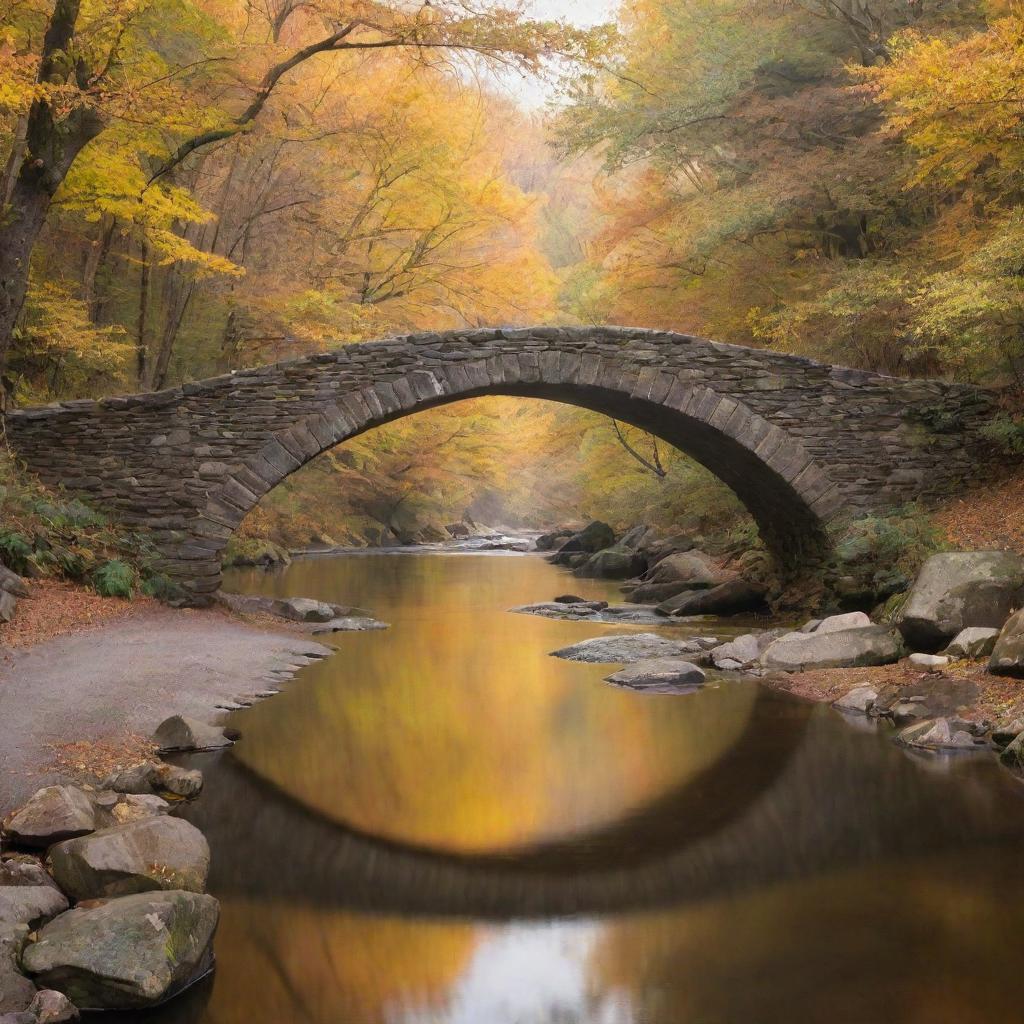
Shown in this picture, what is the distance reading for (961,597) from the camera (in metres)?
7.36

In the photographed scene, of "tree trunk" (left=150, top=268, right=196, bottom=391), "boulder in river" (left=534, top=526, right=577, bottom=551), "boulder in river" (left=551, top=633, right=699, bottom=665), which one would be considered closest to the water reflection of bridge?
"boulder in river" (left=551, top=633, right=699, bottom=665)

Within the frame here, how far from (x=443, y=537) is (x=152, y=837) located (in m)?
27.6

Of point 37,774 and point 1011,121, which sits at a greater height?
point 1011,121

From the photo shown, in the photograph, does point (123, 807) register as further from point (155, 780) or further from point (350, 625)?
point (350, 625)

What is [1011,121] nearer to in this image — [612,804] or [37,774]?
[612,804]

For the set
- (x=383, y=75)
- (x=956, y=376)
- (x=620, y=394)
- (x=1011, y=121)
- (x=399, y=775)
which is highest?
(x=383, y=75)

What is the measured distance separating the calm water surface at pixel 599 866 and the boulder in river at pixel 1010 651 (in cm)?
91

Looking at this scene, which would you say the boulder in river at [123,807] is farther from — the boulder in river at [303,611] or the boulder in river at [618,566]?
the boulder in river at [618,566]

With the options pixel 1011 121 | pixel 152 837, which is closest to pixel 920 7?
pixel 1011 121

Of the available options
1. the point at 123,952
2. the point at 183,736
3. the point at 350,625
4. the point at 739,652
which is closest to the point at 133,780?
the point at 183,736

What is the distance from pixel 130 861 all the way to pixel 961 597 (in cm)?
617

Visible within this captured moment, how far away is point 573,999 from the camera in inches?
129

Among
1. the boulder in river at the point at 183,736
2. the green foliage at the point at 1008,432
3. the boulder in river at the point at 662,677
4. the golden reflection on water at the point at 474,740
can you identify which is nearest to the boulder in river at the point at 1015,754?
the golden reflection on water at the point at 474,740

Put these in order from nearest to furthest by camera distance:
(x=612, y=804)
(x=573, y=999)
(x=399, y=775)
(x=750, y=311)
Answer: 1. (x=573, y=999)
2. (x=612, y=804)
3. (x=399, y=775)
4. (x=750, y=311)
